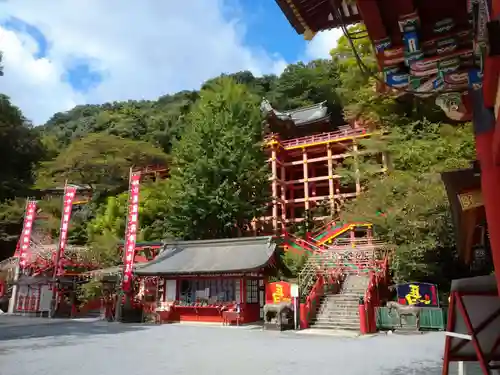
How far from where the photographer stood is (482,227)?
7270 mm

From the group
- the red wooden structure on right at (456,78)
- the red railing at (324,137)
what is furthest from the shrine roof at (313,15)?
the red railing at (324,137)

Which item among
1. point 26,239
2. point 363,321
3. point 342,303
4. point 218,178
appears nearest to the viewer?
point 363,321

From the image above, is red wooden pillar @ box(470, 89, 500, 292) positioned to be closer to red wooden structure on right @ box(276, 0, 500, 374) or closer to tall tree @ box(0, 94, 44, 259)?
red wooden structure on right @ box(276, 0, 500, 374)

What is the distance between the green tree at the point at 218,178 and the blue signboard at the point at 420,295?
12.4 m

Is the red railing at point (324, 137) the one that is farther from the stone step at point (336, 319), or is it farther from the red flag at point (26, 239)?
the red flag at point (26, 239)

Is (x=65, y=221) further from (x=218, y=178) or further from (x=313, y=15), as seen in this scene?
(x=313, y=15)

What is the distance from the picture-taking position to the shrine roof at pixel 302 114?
34469 mm

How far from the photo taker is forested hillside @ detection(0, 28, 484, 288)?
1585 cm

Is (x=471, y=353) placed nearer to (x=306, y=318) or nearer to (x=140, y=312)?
(x=306, y=318)

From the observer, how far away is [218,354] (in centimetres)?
912

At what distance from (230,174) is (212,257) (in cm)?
677

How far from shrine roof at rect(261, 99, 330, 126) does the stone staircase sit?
1990cm

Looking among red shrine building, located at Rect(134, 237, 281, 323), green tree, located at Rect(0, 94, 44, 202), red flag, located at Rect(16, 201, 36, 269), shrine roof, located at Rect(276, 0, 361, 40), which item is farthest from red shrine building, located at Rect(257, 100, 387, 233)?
shrine roof, located at Rect(276, 0, 361, 40)

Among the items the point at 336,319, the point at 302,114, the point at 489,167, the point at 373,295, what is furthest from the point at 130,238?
the point at 302,114
